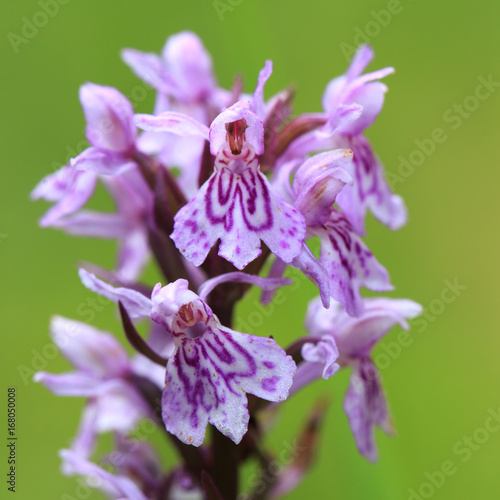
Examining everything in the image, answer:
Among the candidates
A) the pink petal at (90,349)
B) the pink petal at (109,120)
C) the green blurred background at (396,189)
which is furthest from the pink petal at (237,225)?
the green blurred background at (396,189)

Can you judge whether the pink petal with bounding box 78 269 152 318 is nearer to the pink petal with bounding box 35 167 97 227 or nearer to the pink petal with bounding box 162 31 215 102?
the pink petal with bounding box 35 167 97 227

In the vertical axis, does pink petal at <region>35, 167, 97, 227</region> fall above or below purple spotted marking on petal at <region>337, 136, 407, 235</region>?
below

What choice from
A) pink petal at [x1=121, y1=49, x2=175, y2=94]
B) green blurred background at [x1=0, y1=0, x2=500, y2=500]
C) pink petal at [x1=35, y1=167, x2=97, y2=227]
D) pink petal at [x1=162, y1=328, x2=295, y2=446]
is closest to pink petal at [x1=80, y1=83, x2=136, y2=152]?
pink petal at [x1=35, y1=167, x2=97, y2=227]

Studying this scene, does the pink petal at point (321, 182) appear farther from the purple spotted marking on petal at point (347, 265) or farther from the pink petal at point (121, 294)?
the pink petal at point (121, 294)

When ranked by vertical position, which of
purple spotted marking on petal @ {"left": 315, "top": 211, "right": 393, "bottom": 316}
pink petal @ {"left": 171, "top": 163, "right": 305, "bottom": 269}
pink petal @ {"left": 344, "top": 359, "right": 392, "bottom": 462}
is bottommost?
pink petal @ {"left": 344, "top": 359, "right": 392, "bottom": 462}

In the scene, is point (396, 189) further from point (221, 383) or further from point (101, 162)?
point (221, 383)

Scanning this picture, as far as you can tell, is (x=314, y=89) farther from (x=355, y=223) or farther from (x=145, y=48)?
(x=355, y=223)

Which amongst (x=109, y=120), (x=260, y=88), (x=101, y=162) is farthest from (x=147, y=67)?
(x=260, y=88)
